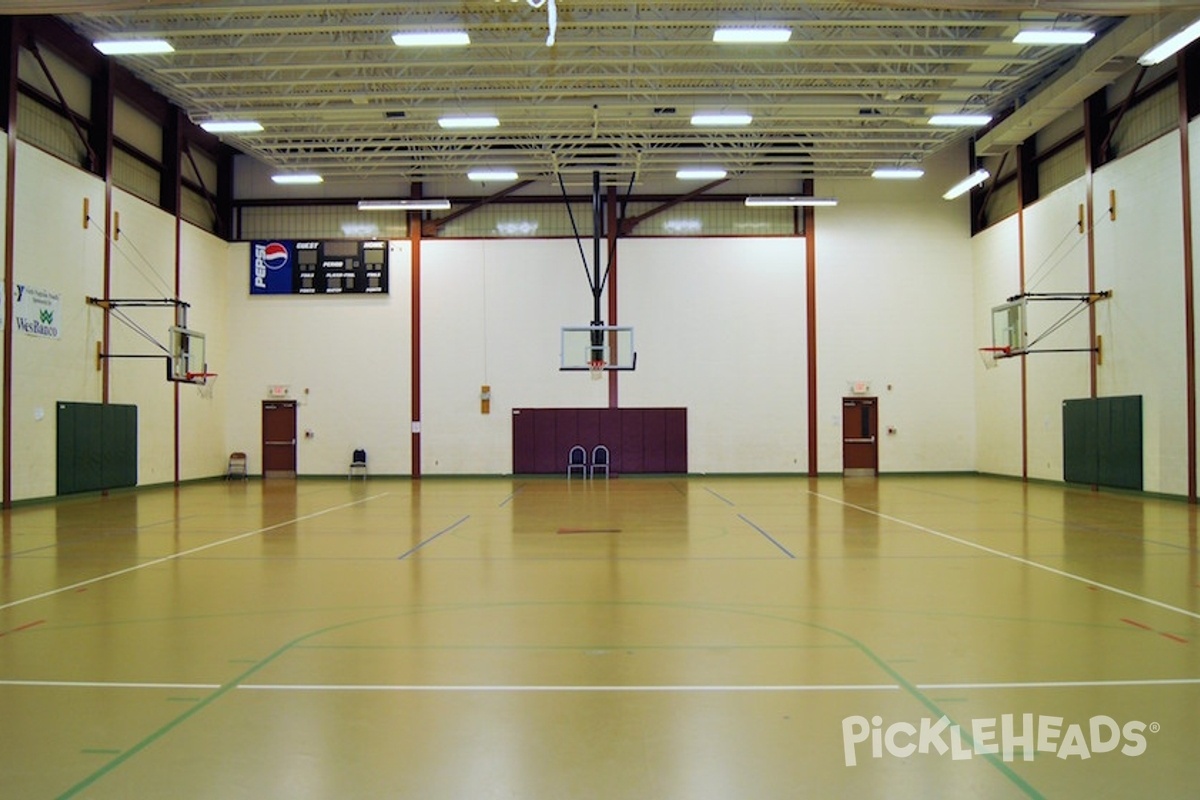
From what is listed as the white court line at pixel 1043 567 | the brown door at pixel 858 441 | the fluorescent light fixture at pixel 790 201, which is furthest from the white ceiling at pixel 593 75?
the white court line at pixel 1043 567

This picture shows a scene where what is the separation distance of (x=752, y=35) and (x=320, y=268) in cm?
1579

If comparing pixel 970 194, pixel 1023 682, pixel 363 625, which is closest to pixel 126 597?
pixel 363 625

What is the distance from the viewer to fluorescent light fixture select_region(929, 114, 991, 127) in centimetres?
1919

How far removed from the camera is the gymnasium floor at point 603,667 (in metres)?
3.68

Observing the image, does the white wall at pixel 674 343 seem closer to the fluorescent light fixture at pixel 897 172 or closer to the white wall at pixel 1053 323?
the fluorescent light fixture at pixel 897 172

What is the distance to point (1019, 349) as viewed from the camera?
19250 millimetres

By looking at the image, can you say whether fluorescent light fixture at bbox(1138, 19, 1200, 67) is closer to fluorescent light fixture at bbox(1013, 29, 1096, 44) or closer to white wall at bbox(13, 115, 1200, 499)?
fluorescent light fixture at bbox(1013, 29, 1096, 44)

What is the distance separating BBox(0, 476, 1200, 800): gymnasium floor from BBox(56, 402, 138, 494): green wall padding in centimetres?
774

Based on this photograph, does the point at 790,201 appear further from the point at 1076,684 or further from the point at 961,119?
the point at 1076,684

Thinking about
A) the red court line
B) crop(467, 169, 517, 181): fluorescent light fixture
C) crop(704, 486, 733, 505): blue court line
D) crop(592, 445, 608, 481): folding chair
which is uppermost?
crop(467, 169, 517, 181): fluorescent light fixture

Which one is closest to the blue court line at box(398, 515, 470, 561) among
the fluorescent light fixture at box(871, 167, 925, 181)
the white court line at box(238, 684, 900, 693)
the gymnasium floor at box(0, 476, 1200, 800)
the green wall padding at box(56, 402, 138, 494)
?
the gymnasium floor at box(0, 476, 1200, 800)

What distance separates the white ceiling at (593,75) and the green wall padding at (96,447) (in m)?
7.31

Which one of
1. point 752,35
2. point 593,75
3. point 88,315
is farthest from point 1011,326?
point 88,315

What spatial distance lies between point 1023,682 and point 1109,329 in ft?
53.6
